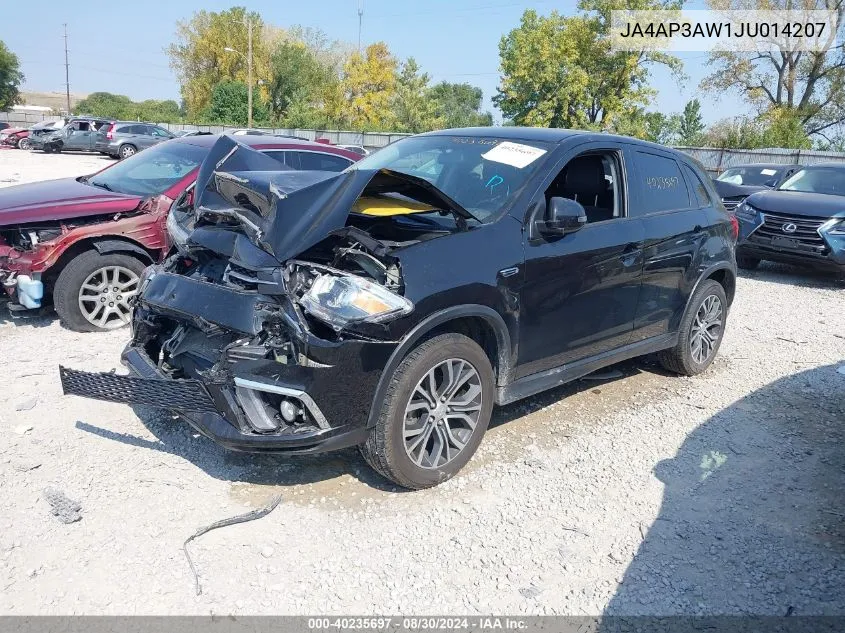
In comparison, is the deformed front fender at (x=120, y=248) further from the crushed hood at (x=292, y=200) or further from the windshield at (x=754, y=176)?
the windshield at (x=754, y=176)

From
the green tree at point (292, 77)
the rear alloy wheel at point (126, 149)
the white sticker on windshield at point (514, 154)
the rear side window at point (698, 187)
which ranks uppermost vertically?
the green tree at point (292, 77)

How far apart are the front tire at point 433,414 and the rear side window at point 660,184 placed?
6.56 ft

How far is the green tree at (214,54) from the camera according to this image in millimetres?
62344

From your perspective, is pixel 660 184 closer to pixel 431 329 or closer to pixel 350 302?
pixel 431 329

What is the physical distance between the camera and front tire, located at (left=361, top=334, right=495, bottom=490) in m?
3.38

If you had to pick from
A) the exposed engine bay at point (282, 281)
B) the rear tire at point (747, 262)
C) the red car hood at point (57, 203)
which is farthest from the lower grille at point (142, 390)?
the rear tire at point (747, 262)

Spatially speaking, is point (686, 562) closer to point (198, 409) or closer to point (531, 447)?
point (531, 447)

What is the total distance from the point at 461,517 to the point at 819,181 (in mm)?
10360

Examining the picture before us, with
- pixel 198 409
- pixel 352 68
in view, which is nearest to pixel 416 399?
pixel 198 409

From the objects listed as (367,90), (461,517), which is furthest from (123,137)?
(461,517)

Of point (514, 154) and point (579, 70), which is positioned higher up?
point (579, 70)

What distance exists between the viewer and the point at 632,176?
483cm

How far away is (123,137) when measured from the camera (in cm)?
3067

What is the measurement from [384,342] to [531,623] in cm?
136
